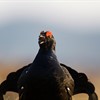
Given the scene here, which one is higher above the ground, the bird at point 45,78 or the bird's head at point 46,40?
the bird's head at point 46,40

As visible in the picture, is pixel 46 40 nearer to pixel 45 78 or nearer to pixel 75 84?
pixel 45 78

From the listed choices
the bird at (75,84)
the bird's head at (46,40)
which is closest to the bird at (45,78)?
the bird's head at (46,40)

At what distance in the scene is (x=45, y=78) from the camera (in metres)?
6.87

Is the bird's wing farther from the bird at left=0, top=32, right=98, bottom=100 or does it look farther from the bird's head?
the bird's head

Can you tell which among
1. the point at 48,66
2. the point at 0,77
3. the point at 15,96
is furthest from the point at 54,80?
the point at 0,77

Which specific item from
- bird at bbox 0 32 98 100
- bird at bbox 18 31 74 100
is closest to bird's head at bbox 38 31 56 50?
bird at bbox 18 31 74 100

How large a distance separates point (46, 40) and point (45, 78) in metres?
0.40

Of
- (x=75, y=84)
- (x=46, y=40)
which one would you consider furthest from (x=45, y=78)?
(x=75, y=84)

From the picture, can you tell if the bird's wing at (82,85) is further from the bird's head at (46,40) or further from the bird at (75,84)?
the bird's head at (46,40)

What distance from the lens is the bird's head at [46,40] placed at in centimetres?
702

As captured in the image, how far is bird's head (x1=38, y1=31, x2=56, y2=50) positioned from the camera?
7.02 m

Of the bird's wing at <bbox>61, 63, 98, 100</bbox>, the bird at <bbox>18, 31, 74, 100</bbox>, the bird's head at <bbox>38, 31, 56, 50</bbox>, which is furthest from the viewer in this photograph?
the bird's wing at <bbox>61, 63, 98, 100</bbox>

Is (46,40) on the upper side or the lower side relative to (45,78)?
upper

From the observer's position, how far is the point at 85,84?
798 centimetres
